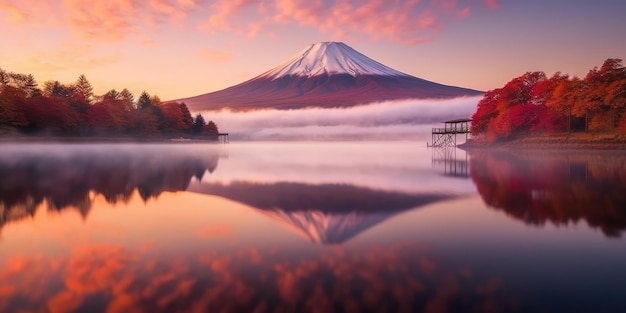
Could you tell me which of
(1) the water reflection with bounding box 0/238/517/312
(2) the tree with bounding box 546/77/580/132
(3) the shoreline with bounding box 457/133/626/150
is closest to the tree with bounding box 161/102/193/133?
(3) the shoreline with bounding box 457/133/626/150

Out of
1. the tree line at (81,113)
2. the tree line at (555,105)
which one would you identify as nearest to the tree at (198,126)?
the tree line at (81,113)

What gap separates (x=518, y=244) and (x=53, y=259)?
9659 millimetres

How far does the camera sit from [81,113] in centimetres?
9244

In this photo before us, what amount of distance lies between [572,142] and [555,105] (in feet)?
23.6

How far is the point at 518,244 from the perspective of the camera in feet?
27.3

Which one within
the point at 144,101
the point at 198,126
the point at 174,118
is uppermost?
the point at 144,101

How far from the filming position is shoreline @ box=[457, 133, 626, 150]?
5428cm

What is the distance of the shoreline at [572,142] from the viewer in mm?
54281

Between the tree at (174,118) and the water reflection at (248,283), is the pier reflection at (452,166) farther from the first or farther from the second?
the tree at (174,118)

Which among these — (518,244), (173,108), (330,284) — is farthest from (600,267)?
(173,108)

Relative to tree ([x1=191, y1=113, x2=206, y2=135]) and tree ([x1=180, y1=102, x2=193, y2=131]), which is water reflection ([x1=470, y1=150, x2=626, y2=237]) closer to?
tree ([x1=180, y1=102, x2=193, y2=131])

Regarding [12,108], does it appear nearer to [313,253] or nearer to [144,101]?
[144,101]

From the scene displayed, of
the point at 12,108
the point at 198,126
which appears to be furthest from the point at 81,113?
the point at 198,126

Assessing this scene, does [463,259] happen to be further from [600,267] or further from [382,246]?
[600,267]
